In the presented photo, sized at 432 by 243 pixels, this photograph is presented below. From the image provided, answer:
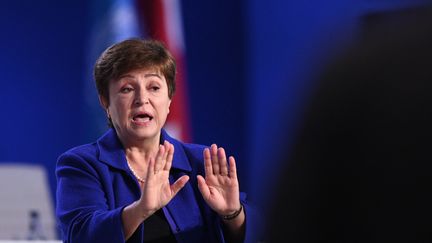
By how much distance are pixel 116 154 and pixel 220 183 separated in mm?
274

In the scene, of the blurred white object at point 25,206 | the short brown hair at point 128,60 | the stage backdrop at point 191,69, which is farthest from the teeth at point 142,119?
the stage backdrop at point 191,69

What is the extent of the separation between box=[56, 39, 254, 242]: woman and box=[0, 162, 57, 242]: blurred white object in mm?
940

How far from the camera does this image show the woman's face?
5.67 ft

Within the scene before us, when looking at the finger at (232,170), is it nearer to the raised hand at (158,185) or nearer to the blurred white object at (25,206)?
the raised hand at (158,185)

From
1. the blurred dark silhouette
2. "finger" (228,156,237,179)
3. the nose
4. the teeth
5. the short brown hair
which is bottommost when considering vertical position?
Answer: "finger" (228,156,237,179)

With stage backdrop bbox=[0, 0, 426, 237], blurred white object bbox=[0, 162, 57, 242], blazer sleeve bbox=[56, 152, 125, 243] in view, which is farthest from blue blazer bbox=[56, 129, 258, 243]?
stage backdrop bbox=[0, 0, 426, 237]

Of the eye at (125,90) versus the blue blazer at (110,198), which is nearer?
the blue blazer at (110,198)

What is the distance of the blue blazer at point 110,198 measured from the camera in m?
1.62

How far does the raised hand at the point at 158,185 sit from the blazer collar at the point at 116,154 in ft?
0.53

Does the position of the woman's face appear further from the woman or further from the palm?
the palm

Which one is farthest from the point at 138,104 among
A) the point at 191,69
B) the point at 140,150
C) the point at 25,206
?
the point at 191,69

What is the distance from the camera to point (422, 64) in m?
0.37

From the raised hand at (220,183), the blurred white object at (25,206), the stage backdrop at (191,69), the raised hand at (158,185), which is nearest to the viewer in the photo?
the raised hand at (158,185)

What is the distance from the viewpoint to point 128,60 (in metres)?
1.71
